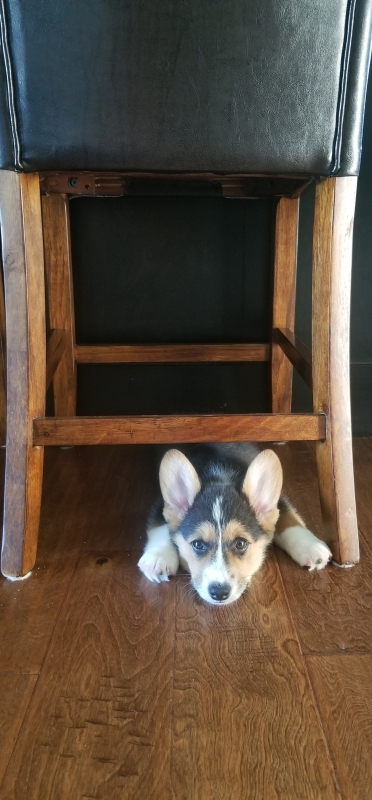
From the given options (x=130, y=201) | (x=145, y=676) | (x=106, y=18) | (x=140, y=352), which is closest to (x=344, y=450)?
(x=145, y=676)

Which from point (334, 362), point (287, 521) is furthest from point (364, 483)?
point (334, 362)

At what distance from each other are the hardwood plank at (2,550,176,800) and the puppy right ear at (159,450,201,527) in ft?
0.48

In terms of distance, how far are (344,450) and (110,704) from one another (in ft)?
1.85

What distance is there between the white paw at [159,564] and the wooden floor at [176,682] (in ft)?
0.06

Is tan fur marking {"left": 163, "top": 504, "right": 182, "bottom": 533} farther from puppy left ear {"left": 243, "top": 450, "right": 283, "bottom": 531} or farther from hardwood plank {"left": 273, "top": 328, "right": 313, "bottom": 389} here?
hardwood plank {"left": 273, "top": 328, "right": 313, "bottom": 389}

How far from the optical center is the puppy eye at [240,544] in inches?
41.3

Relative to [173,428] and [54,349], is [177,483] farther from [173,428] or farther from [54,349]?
[54,349]

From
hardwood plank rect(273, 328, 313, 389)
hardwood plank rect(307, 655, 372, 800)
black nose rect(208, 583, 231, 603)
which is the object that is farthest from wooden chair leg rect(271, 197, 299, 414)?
hardwood plank rect(307, 655, 372, 800)

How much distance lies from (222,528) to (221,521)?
0.01 metres

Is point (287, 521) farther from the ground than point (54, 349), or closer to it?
closer to it

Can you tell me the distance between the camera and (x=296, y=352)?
1325mm

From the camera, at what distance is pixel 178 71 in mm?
843

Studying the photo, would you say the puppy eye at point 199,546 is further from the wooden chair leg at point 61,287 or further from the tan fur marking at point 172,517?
the wooden chair leg at point 61,287

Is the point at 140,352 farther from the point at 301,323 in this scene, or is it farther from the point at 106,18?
the point at 106,18
